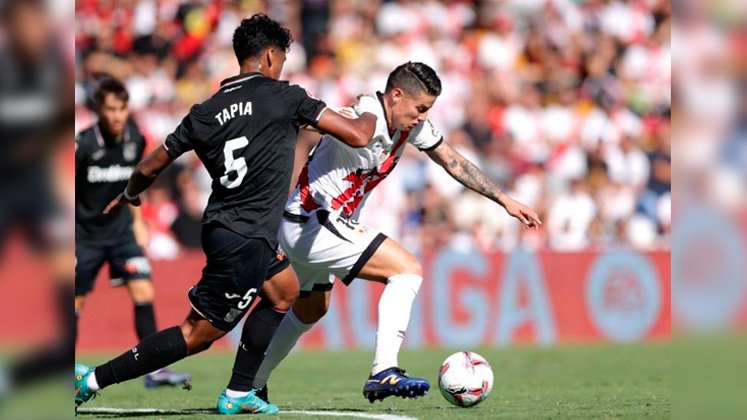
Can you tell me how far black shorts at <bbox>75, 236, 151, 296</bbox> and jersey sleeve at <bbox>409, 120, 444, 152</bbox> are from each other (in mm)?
3823

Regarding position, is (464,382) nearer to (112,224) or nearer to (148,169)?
(148,169)

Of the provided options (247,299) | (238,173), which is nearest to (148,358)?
(247,299)

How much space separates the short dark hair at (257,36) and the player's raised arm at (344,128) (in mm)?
629

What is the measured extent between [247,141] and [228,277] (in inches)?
32.0

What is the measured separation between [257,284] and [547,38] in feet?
50.9

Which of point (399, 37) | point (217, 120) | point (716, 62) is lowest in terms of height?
point (716, 62)

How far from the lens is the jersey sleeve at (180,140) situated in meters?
7.08

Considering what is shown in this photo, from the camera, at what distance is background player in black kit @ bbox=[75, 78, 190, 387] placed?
11.0 metres

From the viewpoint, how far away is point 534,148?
65.5ft

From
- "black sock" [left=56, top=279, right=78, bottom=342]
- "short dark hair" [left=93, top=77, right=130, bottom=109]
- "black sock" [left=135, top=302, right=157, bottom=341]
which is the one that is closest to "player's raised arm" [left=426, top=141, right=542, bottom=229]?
"short dark hair" [left=93, top=77, right=130, bottom=109]

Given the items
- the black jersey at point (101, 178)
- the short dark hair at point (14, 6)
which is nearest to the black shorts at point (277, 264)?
the black jersey at point (101, 178)

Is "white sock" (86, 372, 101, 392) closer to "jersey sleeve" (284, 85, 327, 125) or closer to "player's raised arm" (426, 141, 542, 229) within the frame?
"jersey sleeve" (284, 85, 327, 125)

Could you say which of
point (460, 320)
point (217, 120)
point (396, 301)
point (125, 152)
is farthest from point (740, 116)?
point (460, 320)

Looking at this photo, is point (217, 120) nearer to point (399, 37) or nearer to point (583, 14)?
point (399, 37)
